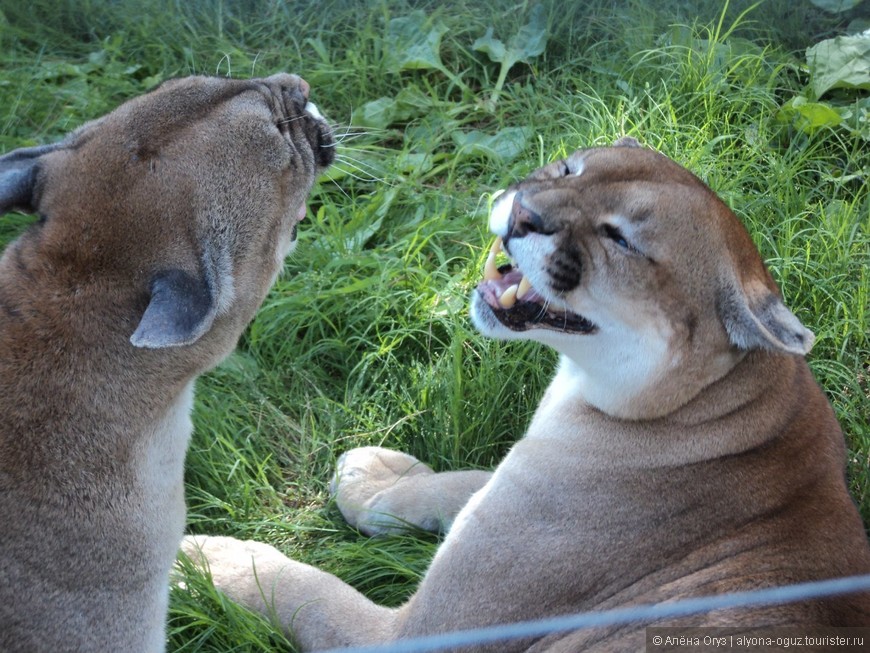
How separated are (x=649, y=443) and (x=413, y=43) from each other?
3.93 metres

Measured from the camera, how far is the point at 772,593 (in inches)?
133

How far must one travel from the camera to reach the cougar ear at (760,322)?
3.41m

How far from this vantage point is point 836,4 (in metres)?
6.54

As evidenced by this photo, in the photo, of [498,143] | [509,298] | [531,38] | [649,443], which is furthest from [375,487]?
[531,38]

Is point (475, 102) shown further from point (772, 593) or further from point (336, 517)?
point (772, 593)

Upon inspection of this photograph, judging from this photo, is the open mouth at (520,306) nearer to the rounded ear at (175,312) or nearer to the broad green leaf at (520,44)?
the rounded ear at (175,312)

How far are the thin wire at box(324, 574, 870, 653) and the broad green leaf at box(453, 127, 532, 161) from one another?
319 centimetres

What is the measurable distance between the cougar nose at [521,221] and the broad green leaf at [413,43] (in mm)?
3043

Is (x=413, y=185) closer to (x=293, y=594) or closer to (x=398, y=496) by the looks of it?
(x=398, y=496)

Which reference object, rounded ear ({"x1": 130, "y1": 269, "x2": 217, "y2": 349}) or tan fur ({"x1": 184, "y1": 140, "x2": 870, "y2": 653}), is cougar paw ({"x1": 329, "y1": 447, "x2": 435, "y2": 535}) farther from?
rounded ear ({"x1": 130, "y1": 269, "x2": 217, "y2": 349})

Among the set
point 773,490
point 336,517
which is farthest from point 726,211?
point 336,517

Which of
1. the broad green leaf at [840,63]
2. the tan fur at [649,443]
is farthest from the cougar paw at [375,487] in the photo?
the broad green leaf at [840,63]

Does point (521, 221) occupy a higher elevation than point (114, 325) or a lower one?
lower

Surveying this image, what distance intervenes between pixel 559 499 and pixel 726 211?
1.17 meters
